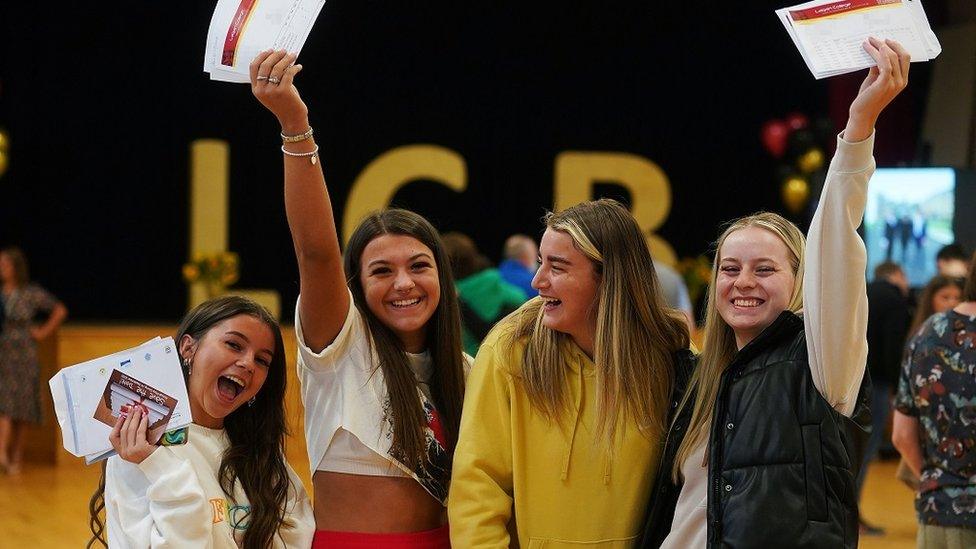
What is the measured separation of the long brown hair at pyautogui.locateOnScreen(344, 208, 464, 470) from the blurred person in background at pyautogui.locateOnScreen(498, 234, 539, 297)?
12.4ft

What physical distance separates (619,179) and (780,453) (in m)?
10.0

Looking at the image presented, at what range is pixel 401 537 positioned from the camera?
2652mm

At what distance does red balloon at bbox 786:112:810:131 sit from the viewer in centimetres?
1116

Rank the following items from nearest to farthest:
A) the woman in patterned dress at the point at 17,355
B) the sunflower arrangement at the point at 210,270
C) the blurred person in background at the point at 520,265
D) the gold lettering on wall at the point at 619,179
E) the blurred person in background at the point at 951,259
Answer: the blurred person in background at the point at 520,265 < the blurred person in background at the point at 951,259 < the woman in patterned dress at the point at 17,355 < the sunflower arrangement at the point at 210,270 < the gold lettering on wall at the point at 619,179

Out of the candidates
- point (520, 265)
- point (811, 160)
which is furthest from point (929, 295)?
point (811, 160)

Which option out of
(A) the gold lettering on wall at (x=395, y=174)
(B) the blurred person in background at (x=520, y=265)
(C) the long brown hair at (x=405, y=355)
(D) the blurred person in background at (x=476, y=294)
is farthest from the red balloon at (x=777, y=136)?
(C) the long brown hair at (x=405, y=355)

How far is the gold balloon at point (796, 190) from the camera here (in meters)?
10.7

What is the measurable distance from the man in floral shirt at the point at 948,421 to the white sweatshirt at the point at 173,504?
1941 millimetres

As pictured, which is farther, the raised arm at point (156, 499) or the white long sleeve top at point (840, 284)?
the raised arm at point (156, 499)

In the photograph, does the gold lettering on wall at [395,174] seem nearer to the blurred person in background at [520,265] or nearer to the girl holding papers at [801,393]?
the blurred person in background at [520,265]

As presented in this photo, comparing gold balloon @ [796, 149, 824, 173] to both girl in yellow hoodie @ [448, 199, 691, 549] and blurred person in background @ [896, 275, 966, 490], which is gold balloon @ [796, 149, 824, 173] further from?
girl in yellow hoodie @ [448, 199, 691, 549]

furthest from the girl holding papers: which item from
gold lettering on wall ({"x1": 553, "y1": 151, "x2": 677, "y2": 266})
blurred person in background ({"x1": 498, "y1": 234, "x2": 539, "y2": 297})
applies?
gold lettering on wall ({"x1": 553, "y1": 151, "x2": 677, "y2": 266})

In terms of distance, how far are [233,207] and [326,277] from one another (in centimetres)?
971

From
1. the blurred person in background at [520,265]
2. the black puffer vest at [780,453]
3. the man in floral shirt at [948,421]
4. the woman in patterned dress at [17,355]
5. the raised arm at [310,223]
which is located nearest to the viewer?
the black puffer vest at [780,453]
